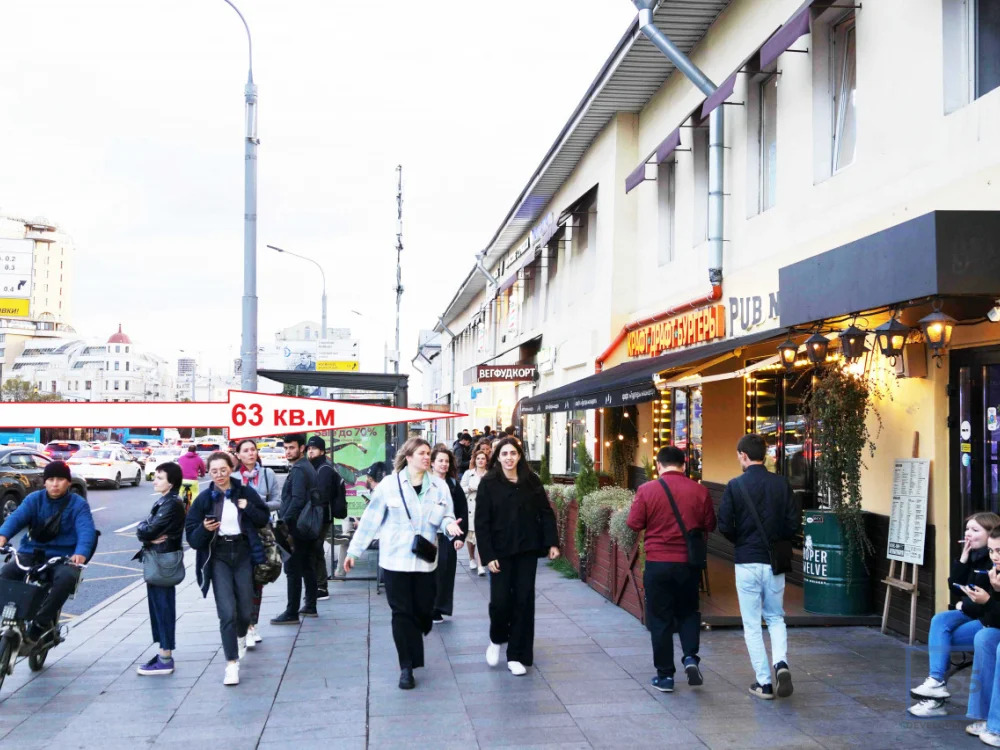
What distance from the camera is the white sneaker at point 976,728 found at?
5.58m

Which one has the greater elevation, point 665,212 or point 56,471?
point 665,212

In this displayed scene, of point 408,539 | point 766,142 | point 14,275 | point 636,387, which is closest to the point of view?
point 408,539

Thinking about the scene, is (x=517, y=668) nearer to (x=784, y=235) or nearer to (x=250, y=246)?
(x=784, y=235)

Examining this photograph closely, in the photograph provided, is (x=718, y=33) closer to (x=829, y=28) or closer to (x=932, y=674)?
(x=829, y=28)

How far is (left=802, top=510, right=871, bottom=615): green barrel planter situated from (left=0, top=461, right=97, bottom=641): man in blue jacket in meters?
6.19

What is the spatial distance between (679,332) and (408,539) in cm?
756

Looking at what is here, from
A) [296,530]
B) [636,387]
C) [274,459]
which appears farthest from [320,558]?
[274,459]

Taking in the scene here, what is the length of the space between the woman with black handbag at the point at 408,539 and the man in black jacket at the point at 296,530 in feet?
7.68

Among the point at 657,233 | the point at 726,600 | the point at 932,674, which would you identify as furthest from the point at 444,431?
the point at 932,674

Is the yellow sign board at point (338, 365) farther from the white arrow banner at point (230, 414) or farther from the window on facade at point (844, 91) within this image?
the window on facade at point (844, 91)

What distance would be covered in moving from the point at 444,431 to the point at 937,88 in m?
48.4

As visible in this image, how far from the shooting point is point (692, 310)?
44.7 ft

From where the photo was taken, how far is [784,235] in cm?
1082

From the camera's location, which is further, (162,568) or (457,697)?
(162,568)
